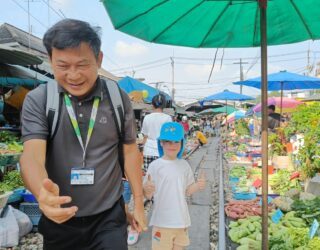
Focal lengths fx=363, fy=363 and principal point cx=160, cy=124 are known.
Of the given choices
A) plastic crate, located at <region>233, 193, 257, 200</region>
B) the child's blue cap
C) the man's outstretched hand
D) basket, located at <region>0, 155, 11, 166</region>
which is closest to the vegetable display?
plastic crate, located at <region>233, 193, 257, 200</region>

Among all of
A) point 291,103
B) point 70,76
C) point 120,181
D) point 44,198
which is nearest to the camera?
point 44,198

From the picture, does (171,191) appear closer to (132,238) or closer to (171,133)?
(171,133)

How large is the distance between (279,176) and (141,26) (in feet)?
18.5

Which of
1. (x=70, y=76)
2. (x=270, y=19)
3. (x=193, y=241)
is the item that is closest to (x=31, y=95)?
(x=70, y=76)

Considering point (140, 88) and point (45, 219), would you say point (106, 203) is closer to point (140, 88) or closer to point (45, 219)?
point (45, 219)

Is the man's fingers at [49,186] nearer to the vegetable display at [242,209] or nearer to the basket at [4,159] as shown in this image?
the vegetable display at [242,209]

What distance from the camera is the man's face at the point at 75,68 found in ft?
6.44

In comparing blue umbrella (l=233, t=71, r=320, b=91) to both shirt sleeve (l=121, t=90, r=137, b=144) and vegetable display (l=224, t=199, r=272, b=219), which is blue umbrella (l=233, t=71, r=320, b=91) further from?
shirt sleeve (l=121, t=90, r=137, b=144)

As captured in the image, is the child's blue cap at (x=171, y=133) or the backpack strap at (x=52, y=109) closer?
the backpack strap at (x=52, y=109)

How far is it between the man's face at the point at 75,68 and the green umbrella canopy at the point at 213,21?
2.61 feet

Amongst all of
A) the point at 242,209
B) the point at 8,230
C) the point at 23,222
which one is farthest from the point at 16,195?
the point at 242,209

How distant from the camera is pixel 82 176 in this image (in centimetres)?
203

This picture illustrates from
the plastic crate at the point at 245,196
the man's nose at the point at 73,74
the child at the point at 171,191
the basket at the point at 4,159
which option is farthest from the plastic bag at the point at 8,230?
the plastic crate at the point at 245,196

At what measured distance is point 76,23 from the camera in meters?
2.04
